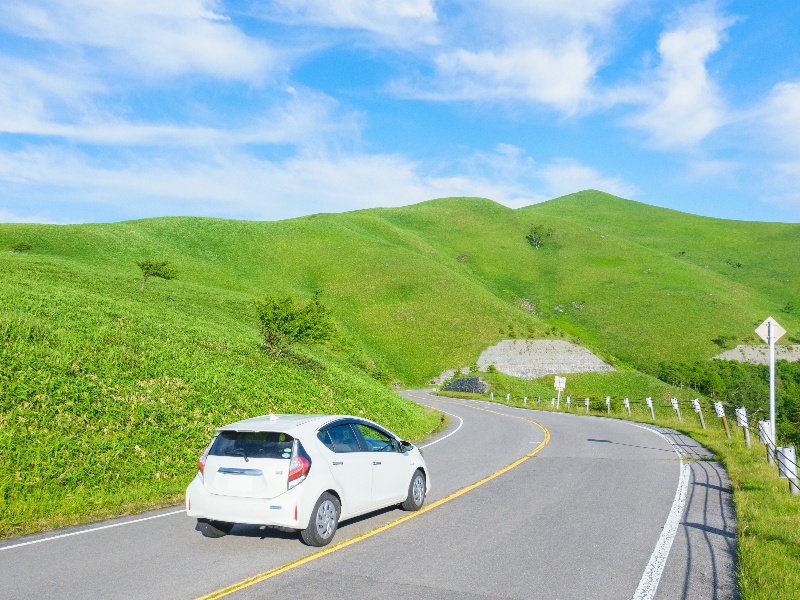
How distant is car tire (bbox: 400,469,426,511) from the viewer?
9.48m

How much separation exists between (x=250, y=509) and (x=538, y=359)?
68.5 meters

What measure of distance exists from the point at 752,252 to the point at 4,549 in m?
175

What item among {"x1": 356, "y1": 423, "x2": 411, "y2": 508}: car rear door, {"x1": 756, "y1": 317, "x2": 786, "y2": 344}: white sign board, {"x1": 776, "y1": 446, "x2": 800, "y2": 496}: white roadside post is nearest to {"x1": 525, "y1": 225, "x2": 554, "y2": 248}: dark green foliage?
{"x1": 756, "y1": 317, "x2": 786, "y2": 344}: white sign board

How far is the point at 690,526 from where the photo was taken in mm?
8469

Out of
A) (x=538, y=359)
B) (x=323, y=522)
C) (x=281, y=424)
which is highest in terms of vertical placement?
(x=538, y=359)

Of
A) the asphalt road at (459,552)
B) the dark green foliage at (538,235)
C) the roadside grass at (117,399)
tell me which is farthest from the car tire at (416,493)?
the dark green foliage at (538,235)

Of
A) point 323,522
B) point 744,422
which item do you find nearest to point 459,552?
point 323,522

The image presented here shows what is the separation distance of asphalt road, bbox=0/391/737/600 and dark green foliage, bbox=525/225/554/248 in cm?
13768

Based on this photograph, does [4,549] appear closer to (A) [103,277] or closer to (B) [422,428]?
(B) [422,428]

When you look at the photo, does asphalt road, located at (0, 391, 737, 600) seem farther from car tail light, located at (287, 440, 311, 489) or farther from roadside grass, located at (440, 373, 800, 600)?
car tail light, located at (287, 440, 311, 489)

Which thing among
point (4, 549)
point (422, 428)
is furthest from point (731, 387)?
point (4, 549)

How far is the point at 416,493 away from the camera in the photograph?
9641 millimetres

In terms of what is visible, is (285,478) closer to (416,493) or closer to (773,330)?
(416,493)

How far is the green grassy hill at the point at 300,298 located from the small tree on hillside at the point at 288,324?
3.80 feet
